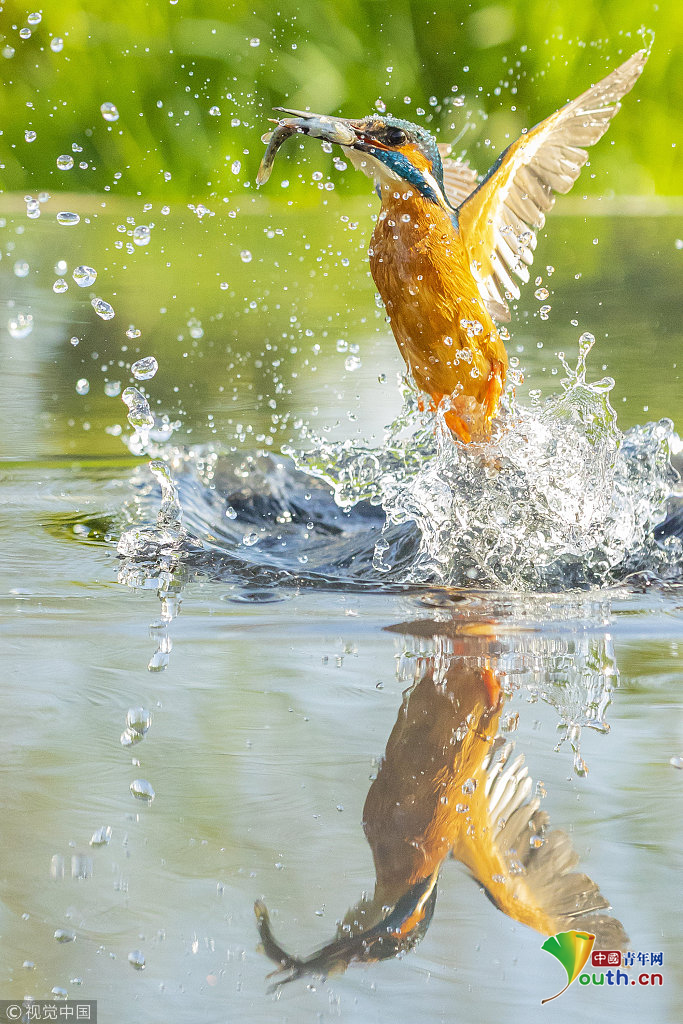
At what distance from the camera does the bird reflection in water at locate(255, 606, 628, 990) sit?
846mm

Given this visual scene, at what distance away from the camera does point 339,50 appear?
5.84 m

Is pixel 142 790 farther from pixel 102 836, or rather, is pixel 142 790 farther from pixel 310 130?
pixel 310 130

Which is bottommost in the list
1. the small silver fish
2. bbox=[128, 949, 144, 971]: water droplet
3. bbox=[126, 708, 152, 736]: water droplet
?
bbox=[128, 949, 144, 971]: water droplet

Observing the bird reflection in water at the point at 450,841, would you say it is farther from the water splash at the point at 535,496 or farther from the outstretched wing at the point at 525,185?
the outstretched wing at the point at 525,185

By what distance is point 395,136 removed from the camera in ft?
5.79

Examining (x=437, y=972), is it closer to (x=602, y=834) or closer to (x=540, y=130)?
(x=602, y=834)

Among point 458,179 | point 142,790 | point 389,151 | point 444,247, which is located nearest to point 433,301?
point 444,247

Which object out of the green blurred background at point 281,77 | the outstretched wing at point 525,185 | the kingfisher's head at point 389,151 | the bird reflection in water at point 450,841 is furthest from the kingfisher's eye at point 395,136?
the green blurred background at point 281,77

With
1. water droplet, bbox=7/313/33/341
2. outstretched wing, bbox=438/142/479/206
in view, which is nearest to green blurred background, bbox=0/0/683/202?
water droplet, bbox=7/313/33/341

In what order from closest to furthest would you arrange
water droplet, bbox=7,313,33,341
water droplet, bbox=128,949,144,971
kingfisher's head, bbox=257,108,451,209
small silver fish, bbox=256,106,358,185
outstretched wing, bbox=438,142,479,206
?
water droplet, bbox=128,949,144,971 < small silver fish, bbox=256,106,358,185 < kingfisher's head, bbox=257,108,451,209 < outstretched wing, bbox=438,142,479,206 < water droplet, bbox=7,313,33,341

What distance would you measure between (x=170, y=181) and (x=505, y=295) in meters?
3.75

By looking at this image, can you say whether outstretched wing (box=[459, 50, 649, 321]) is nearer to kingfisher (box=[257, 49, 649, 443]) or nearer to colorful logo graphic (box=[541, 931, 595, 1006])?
A: kingfisher (box=[257, 49, 649, 443])

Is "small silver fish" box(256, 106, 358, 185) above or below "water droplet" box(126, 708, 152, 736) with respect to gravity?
above

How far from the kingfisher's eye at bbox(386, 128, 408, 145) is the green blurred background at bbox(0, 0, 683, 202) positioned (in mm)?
3878
